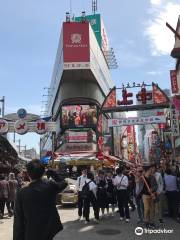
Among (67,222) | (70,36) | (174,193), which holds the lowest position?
(67,222)

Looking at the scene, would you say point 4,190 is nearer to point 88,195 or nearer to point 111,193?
point 88,195

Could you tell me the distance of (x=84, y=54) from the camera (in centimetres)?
5197

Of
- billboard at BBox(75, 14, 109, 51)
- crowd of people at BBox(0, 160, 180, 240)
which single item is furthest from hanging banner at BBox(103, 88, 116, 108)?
billboard at BBox(75, 14, 109, 51)

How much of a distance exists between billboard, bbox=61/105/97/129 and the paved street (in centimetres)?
4038

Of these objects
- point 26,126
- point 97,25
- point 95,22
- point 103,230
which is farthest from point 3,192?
point 95,22

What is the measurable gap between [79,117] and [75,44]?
1029 centimetres

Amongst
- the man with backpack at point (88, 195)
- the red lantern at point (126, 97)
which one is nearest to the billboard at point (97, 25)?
the red lantern at point (126, 97)

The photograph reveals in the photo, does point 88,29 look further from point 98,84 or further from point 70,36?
point 98,84

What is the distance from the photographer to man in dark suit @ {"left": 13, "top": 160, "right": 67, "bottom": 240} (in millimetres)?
4219

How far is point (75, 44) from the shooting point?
52.8 metres

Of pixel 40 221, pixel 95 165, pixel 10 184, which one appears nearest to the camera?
pixel 40 221

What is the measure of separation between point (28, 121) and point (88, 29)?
30.1 m

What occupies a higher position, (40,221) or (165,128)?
(165,128)

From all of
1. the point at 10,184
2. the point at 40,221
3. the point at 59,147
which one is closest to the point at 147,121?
the point at 10,184
